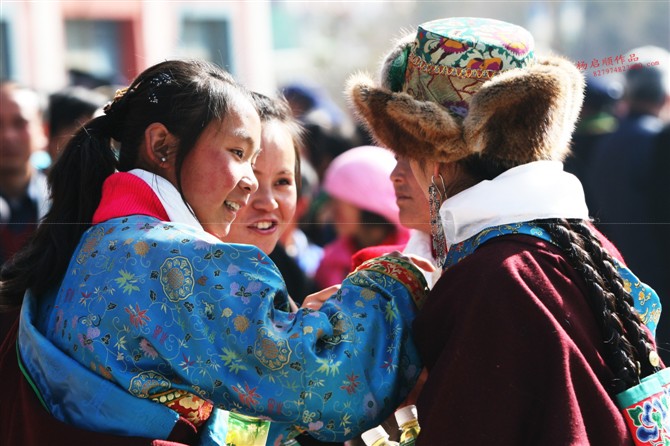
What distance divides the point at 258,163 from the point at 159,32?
226 inches

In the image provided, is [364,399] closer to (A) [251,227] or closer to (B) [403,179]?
(B) [403,179]

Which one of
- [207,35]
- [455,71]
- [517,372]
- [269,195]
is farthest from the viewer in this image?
[207,35]

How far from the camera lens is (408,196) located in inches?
93.4

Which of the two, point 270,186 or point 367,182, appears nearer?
point 270,186

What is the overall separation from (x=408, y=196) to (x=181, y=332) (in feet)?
2.43

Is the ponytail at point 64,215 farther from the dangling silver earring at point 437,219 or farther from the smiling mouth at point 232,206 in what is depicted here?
the dangling silver earring at point 437,219

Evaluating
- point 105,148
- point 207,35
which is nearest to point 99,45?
point 207,35

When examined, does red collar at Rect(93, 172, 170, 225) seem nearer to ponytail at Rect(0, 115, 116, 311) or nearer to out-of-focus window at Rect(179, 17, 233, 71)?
ponytail at Rect(0, 115, 116, 311)

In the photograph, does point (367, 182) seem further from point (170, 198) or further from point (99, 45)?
point (99, 45)

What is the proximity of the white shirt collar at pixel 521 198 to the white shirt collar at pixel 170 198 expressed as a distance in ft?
1.96

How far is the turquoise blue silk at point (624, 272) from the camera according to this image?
1955 millimetres

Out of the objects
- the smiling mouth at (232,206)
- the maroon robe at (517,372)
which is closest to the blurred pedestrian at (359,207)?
the smiling mouth at (232,206)

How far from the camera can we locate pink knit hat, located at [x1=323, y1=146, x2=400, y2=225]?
4375 mm

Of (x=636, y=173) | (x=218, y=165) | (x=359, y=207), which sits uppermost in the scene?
(x=218, y=165)
